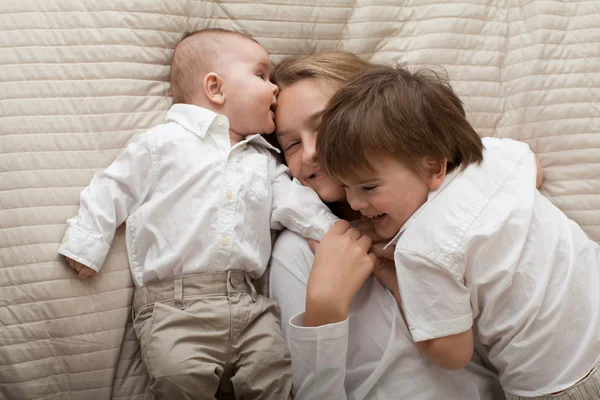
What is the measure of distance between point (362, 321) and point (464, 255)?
318 millimetres

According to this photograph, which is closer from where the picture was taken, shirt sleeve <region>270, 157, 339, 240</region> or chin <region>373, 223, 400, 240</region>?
chin <region>373, 223, 400, 240</region>

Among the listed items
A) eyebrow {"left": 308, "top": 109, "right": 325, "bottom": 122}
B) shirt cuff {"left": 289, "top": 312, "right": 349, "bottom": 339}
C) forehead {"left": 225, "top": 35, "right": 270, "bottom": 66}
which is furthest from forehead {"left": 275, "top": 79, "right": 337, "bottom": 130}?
shirt cuff {"left": 289, "top": 312, "right": 349, "bottom": 339}

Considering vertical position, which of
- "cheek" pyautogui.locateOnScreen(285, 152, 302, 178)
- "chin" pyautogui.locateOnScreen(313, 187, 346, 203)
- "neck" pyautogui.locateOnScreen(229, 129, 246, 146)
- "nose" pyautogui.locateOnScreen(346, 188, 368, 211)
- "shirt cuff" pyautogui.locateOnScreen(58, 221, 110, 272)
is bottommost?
"shirt cuff" pyautogui.locateOnScreen(58, 221, 110, 272)

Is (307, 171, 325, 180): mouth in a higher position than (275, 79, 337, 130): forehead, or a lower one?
lower

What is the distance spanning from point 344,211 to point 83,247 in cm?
60

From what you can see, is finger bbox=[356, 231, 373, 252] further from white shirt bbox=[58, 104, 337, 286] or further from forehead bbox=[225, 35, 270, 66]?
forehead bbox=[225, 35, 270, 66]

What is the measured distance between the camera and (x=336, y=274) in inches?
48.7

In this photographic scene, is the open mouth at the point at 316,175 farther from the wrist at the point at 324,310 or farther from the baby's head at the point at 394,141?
the wrist at the point at 324,310

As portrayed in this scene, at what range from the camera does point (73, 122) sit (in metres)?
1.36

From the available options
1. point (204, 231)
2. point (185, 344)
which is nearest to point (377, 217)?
point (204, 231)

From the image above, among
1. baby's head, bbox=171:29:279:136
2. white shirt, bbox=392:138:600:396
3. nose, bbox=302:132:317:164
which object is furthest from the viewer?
baby's head, bbox=171:29:279:136

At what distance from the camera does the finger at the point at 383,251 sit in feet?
4.22

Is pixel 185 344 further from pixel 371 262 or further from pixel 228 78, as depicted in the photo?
pixel 228 78

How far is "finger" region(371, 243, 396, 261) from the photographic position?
129cm
